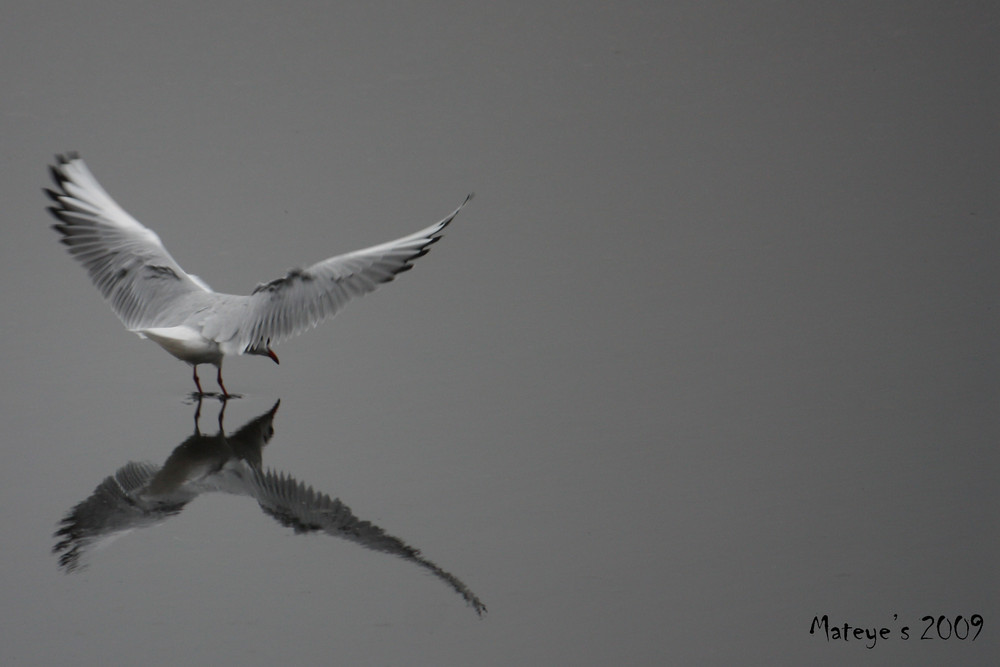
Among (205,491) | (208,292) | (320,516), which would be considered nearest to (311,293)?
(208,292)

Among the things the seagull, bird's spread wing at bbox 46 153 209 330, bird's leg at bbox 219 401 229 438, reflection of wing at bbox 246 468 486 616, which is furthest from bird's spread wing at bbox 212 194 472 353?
reflection of wing at bbox 246 468 486 616

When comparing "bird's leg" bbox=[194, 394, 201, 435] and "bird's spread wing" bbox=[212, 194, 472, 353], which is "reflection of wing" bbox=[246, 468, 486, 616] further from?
"bird's spread wing" bbox=[212, 194, 472, 353]

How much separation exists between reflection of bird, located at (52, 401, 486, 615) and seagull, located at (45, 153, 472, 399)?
1.79 feet

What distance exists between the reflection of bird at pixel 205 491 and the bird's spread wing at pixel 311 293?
0.57 metres

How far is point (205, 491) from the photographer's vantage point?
4883 mm

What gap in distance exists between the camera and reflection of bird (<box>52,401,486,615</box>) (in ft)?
14.6

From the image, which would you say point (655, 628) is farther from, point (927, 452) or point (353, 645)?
point (927, 452)

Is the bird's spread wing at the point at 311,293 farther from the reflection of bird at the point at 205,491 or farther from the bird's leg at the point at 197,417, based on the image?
the reflection of bird at the point at 205,491

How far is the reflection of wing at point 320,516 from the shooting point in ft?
14.3

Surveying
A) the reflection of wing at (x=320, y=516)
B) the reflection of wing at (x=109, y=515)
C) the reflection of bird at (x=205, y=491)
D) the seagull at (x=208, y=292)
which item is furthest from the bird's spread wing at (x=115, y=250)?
Answer: the reflection of wing at (x=320, y=516)

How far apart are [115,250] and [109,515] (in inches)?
82.2

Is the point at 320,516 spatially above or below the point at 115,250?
below

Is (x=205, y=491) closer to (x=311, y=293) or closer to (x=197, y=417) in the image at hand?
(x=197, y=417)

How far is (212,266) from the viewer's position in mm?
7051
